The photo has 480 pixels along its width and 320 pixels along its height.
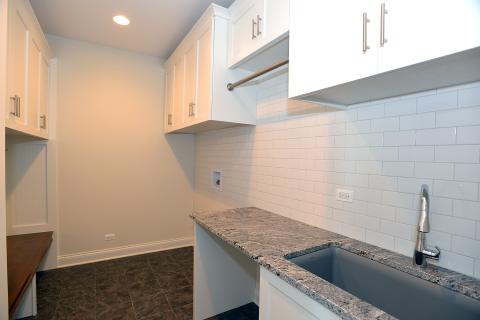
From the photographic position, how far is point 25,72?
74.4 inches

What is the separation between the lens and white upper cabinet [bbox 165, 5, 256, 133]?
6.75ft

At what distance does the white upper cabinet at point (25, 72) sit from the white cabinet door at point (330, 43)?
1685 mm

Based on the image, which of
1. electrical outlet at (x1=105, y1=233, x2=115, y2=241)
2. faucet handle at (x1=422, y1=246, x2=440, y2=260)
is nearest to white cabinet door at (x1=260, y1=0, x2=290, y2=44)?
faucet handle at (x1=422, y1=246, x2=440, y2=260)

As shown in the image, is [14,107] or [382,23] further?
[14,107]

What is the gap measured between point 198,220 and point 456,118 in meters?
1.54

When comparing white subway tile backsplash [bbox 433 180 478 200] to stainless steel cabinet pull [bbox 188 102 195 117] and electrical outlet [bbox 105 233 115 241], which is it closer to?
stainless steel cabinet pull [bbox 188 102 195 117]

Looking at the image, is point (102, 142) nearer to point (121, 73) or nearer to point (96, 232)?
point (121, 73)

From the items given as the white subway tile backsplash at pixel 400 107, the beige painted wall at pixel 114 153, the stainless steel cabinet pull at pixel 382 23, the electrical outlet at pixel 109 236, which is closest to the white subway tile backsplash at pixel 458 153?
the white subway tile backsplash at pixel 400 107

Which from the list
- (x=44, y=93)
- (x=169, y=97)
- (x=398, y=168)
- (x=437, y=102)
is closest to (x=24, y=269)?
(x=44, y=93)

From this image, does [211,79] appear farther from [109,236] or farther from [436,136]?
[109,236]

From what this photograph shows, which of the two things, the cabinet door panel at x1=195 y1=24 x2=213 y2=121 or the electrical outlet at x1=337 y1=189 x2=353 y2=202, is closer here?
the electrical outlet at x1=337 y1=189 x2=353 y2=202

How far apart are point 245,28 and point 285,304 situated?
1741 millimetres

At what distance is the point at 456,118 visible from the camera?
1074 millimetres

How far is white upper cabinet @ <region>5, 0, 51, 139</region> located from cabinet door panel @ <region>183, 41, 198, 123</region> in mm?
1223
